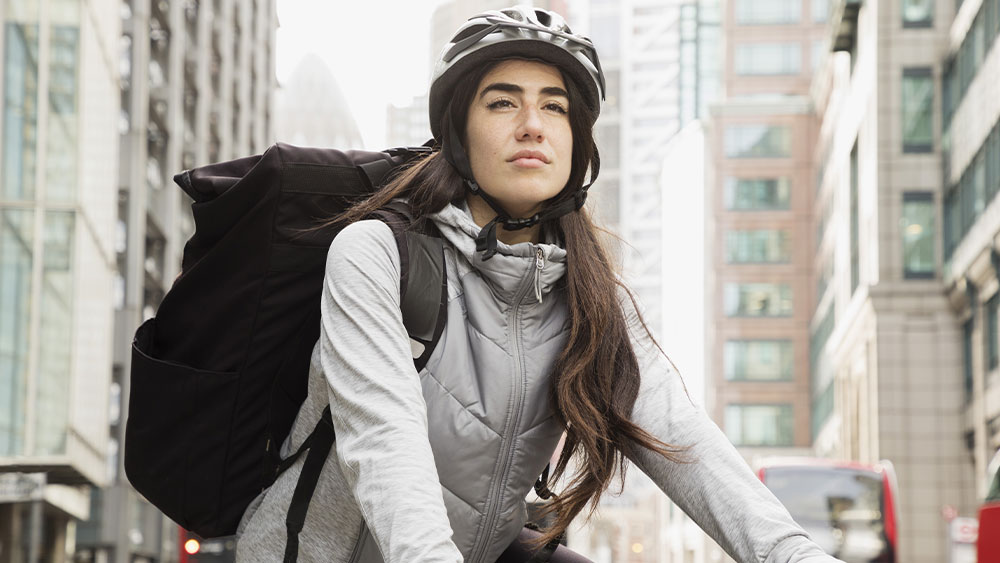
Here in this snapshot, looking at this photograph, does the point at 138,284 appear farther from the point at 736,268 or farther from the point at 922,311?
the point at 736,268

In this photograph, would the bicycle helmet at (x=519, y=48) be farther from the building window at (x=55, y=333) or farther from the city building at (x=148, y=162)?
the city building at (x=148, y=162)

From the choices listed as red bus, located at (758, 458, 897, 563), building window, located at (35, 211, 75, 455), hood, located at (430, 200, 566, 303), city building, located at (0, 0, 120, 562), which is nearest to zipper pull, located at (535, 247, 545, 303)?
hood, located at (430, 200, 566, 303)

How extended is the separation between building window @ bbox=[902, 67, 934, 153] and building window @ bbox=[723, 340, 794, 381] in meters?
37.4

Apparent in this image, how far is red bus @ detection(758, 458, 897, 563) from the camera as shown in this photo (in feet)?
85.1

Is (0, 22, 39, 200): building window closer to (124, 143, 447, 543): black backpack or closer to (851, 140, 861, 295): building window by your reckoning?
(124, 143, 447, 543): black backpack

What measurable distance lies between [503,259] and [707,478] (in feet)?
1.81

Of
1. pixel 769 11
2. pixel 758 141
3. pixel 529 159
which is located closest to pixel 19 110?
pixel 529 159

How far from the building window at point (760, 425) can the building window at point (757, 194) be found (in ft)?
36.1

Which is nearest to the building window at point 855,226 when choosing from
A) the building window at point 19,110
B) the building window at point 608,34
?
the building window at point 19,110

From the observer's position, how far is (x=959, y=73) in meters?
41.4

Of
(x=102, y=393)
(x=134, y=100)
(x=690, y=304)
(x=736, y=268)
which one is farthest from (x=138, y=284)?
(x=690, y=304)

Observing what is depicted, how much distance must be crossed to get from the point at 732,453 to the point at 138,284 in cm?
3794

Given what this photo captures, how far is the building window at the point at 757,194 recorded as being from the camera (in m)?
82.8

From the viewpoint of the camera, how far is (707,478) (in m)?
2.59
